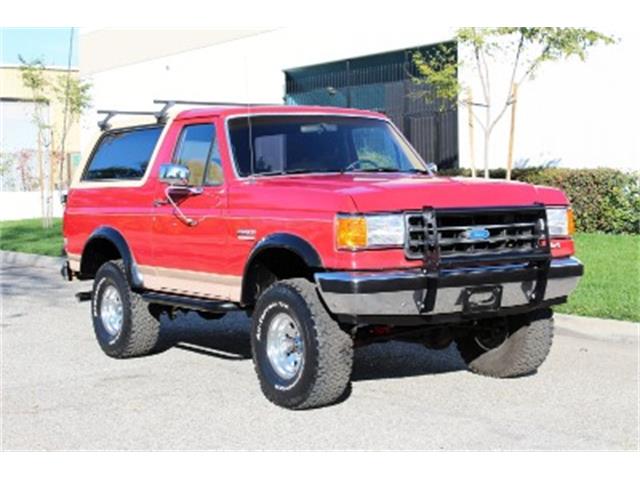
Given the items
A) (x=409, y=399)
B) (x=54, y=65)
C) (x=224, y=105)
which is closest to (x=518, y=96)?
(x=224, y=105)

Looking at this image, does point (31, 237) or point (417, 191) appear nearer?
point (417, 191)

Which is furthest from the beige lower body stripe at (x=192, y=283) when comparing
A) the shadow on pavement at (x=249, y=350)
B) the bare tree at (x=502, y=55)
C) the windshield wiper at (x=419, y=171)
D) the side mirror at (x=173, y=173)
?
the bare tree at (x=502, y=55)

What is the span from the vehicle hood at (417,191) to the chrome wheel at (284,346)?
2.97 ft

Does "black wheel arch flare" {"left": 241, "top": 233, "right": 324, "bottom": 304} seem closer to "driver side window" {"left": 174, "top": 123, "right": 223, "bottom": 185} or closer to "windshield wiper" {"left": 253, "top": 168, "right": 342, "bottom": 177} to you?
"windshield wiper" {"left": 253, "top": 168, "right": 342, "bottom": 177}

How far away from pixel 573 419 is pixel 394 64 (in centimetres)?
1937

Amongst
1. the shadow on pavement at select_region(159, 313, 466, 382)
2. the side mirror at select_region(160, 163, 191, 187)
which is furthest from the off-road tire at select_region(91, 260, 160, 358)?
the side mirror at select_region(160, 163, 191, 187)

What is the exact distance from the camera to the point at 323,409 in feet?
22.0

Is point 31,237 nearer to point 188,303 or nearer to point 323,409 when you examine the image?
point 188,303

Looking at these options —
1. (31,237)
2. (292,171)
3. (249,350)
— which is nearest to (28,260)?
(31,237)

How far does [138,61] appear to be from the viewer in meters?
36.8

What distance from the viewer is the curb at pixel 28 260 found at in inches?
695

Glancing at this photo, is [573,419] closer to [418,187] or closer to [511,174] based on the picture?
[418,187]

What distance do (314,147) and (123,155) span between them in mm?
2158

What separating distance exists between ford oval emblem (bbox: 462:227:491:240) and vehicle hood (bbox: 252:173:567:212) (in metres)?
0.16
